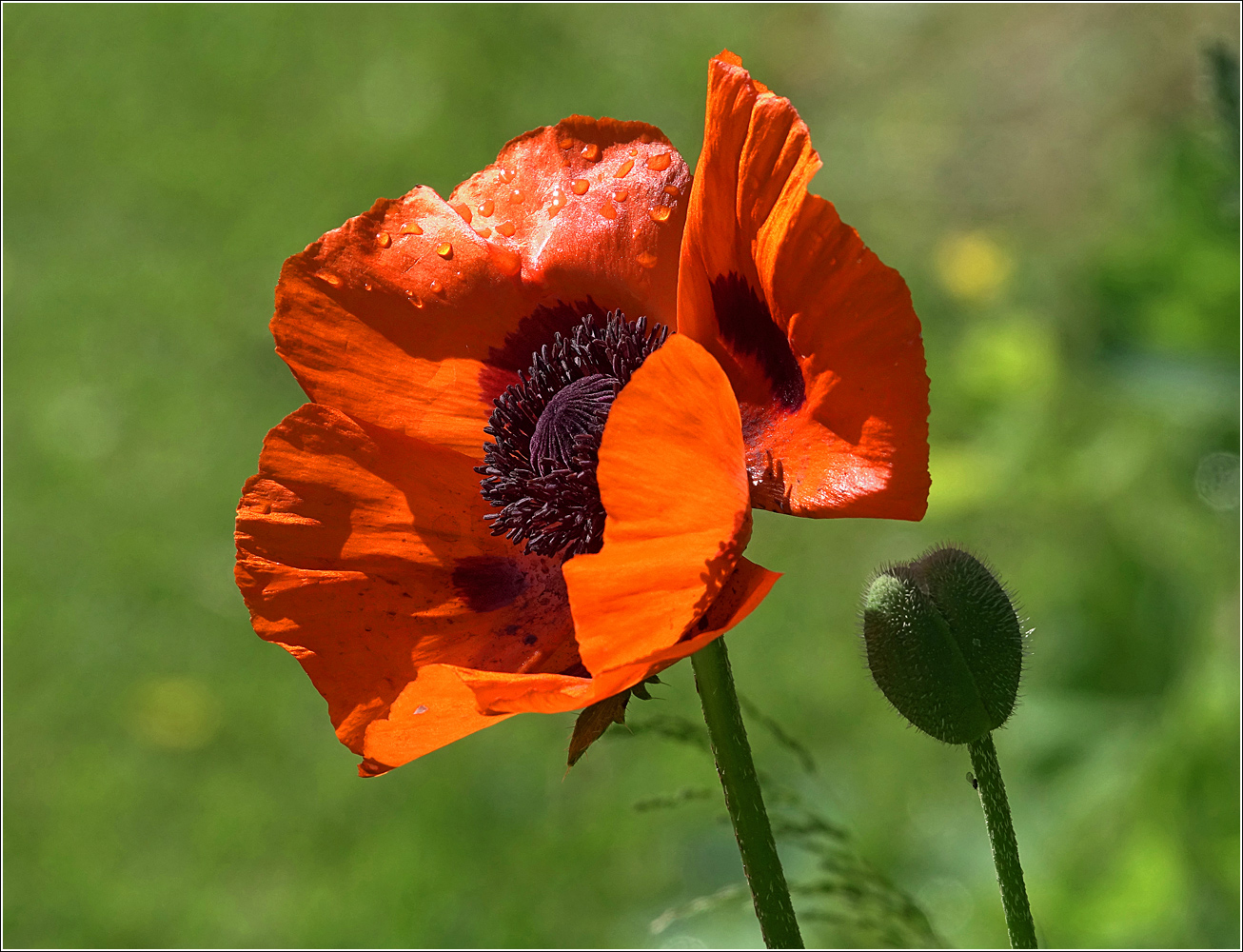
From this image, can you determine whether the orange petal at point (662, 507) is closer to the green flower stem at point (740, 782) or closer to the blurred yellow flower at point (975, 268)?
the green flower stem at point (740, 782)

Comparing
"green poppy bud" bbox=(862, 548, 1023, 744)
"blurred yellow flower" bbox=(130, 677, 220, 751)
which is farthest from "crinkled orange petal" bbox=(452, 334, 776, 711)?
"blurred yellow flower" bbox=(130, 677, 220, 751)

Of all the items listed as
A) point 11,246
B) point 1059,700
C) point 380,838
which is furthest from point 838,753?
point 11,246

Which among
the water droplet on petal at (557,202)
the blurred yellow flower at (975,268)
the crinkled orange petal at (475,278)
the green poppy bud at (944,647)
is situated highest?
the blurred yellow flower at (975,268)

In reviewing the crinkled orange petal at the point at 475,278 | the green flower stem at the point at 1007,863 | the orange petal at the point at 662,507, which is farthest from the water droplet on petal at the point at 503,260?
the green flower stem at the point at 1007,863

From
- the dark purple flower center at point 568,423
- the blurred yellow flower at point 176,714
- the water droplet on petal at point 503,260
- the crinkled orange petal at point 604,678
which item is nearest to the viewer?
the crinkled orange petal at point 604,678

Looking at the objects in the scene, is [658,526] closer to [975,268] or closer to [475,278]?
[475,278]

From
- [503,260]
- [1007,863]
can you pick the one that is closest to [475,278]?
[503,260]

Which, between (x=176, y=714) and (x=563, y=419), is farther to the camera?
(x=176, y=714)
